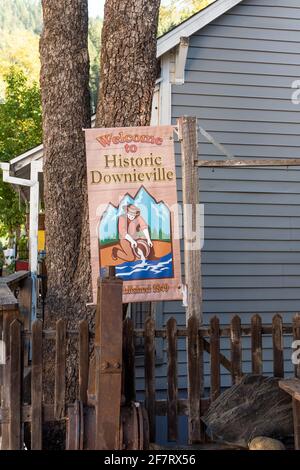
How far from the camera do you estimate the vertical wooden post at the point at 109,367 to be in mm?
3627

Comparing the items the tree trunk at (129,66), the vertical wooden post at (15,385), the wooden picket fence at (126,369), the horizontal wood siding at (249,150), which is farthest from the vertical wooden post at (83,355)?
the horizontal wood siding at (249,150)

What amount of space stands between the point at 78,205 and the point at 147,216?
70 centimetres

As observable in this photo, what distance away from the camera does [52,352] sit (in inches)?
206

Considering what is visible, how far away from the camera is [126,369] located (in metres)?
4.72

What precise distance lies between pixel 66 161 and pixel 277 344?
2.47 meters

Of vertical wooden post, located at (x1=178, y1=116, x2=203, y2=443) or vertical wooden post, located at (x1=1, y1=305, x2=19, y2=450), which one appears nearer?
vertical wooden post, located at (x1=1, y1=305, x2=19, y2=450)

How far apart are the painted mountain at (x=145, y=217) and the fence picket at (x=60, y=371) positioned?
2.88ft

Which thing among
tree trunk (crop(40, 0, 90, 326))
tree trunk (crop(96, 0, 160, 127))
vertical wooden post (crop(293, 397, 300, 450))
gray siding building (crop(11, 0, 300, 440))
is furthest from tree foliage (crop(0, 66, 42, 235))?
vertical wooden post (crop(293, 397, 300, 450))

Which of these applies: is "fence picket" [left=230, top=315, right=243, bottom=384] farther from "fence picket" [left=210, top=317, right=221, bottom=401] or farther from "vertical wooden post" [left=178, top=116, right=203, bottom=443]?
"vertical wooden post" [left=178, top=116, right=203, bottom=443]

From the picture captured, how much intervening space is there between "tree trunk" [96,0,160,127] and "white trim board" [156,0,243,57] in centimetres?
179

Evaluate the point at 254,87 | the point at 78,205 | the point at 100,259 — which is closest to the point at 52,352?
the point at 100,259

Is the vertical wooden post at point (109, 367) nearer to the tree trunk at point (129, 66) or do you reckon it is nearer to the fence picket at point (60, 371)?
the fence picket at point (60, 371)

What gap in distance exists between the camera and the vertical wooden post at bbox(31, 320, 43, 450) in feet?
15.1

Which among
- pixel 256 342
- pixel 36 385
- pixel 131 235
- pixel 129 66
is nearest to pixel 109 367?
pixel 36 385
